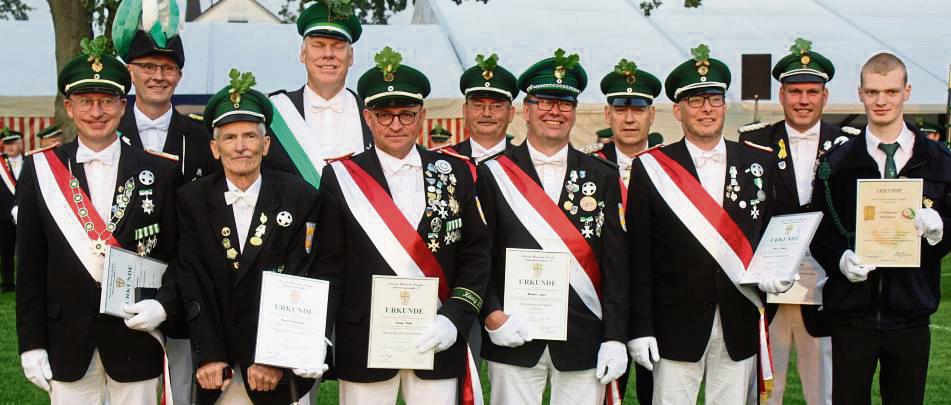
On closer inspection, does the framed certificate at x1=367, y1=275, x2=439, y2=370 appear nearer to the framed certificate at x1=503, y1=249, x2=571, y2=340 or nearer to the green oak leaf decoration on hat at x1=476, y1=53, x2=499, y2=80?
the framed certificate at x1=503, y1=249, x2=571, y2=340

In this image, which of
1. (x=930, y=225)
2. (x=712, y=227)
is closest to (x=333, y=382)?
(x=712, y=227)

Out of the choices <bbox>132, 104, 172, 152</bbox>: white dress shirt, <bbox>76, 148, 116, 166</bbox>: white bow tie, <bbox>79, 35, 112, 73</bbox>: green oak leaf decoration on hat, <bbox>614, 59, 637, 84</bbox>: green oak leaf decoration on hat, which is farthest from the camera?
<bbox>614, 59, 637, 84</bbox>: green oak leaf decoration on hat

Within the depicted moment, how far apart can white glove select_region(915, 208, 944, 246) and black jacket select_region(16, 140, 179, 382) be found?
3300 millimetres

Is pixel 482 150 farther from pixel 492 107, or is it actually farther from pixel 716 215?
pixel 716 215

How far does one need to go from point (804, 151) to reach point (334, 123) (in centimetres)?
262

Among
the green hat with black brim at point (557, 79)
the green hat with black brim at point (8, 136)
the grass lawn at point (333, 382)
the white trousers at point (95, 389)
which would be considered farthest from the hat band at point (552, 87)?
the green hat with black brim at point (8, 136)

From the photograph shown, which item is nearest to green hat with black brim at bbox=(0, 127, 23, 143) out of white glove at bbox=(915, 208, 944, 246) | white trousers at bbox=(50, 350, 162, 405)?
white trousers at bbox=(50, 350, 162, 405)

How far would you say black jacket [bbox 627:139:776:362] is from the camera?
5184 mm

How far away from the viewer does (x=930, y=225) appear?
496 cm

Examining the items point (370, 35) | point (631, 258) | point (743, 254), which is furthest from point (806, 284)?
point (370, 35)

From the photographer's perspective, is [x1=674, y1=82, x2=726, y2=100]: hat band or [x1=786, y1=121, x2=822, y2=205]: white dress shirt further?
[x1=786, y1=121, x2=822, y2=205]: white dress shirt

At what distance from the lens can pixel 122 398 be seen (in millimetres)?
4969

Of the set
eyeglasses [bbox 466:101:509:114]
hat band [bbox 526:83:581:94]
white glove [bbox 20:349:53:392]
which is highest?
eyeglasses [bbox 466:101:509:114]

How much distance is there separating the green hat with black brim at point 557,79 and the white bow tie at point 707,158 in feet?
2.13
